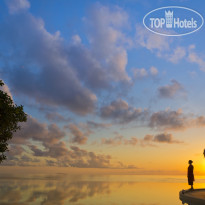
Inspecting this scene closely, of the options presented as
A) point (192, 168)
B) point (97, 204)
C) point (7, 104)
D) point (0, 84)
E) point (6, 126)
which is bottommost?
point (97, 204)

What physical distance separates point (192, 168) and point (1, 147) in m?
18.6

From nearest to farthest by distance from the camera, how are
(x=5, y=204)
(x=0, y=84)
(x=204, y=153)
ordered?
1. (x=0, y=84)
2. (x=204, y=153)
3. (x=5, y=204)

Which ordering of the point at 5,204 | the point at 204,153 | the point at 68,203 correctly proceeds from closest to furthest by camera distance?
the point at 204,153 → the point at 5,204 → the point at 68,203

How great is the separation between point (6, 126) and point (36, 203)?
15.0 metres

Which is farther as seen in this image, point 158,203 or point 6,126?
point 158,203

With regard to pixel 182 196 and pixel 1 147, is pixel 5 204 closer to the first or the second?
pixel 1 147

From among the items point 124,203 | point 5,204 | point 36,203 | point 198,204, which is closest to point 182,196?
point 198,204

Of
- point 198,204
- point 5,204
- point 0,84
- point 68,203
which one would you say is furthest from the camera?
point 68,203

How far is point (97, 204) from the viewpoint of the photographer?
33.2m

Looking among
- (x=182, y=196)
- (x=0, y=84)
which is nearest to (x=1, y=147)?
(x=0, y=84)

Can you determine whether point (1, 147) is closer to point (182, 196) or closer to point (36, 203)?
point (36, 203)

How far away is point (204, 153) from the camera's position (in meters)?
27.4

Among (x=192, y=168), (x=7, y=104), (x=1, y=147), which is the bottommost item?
(x=192, y=168)

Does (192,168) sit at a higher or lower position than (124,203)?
higher
